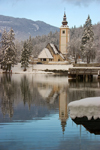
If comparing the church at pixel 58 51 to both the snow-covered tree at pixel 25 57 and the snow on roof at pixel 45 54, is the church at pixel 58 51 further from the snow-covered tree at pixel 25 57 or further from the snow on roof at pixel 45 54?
the snow-covered tree at pixel 25 57

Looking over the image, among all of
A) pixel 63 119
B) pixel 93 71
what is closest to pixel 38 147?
pixel 63 119

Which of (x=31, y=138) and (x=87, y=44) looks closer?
(x=31, y=138)

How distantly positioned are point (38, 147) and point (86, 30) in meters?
70.4

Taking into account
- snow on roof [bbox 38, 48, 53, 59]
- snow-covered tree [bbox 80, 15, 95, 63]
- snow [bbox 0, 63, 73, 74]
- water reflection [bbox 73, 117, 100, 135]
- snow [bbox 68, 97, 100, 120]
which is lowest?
snow [bbox 0, 63, 73, 74]

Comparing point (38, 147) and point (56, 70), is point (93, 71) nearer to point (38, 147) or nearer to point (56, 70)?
point (56, 70)

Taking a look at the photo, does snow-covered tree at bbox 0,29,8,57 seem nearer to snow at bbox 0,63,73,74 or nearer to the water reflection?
snow at bbox 0,63,73,74

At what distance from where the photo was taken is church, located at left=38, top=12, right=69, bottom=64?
299 feet

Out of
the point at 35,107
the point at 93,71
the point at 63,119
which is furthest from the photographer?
the point at 93,71

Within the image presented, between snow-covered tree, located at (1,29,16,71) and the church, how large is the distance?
55.4ft

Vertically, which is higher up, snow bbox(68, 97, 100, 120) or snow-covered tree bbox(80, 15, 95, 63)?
snow-covered tree bbox(80, 15, 95, 63)

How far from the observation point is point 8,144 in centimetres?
880

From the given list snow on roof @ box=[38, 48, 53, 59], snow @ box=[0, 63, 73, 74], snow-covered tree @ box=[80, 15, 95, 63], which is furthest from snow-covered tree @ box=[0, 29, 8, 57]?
snow-covered tree @ box=[80, 15, 95, 63]

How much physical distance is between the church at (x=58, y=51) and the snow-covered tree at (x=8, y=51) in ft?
55.4

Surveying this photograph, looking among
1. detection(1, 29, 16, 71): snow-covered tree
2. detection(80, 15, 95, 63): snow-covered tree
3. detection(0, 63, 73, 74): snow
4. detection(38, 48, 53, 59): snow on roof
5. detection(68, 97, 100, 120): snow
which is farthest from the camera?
detection(38, 48, 53, 59): snow on roof
